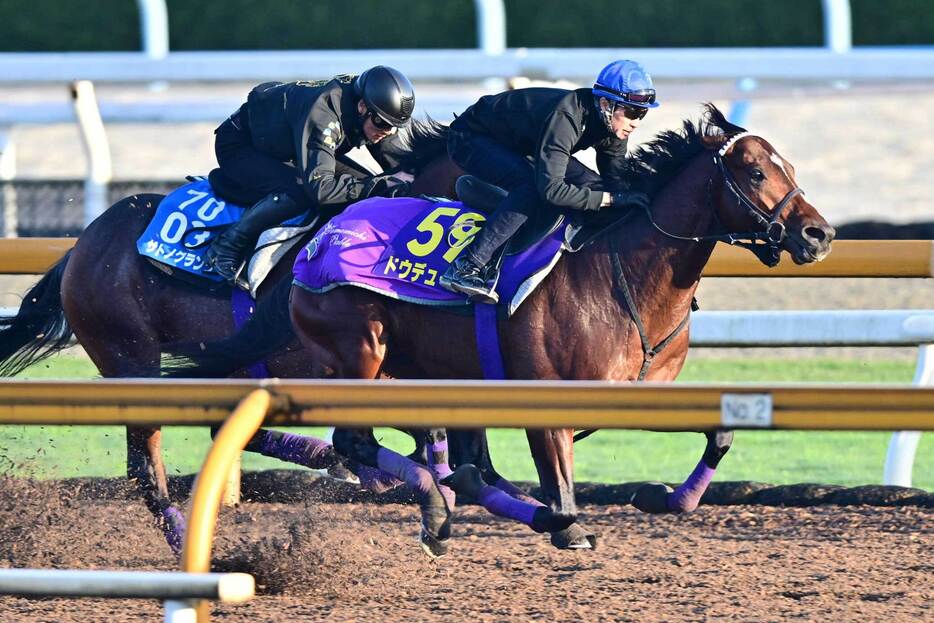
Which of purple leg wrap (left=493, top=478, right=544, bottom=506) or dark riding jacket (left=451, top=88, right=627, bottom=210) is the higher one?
dark riding jacket (left=451, top=88, right=627, bottom=210)

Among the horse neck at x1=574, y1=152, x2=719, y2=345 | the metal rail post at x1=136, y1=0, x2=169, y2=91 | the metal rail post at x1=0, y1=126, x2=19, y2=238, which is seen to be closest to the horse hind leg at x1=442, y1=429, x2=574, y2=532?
the horse neck at x1=574, y1=152, x2=719, y2=345

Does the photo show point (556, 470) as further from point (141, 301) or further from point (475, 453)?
point (141, 301)

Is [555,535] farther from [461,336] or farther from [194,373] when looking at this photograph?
[194,373]

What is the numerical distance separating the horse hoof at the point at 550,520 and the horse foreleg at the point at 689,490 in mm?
347

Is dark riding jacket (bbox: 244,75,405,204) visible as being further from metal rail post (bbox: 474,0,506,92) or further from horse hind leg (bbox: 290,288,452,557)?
metal rail post (bbox: 474,0,506,92)

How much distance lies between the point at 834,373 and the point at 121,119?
447 cm

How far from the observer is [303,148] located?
5207 mm

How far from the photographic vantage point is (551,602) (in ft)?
14.1

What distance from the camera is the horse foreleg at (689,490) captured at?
4.82 meters

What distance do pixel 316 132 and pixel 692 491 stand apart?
5.64ft

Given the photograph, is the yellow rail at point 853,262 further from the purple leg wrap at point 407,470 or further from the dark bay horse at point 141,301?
the purple leg wrap at point 407,470

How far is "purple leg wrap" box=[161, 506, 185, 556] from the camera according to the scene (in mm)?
5047

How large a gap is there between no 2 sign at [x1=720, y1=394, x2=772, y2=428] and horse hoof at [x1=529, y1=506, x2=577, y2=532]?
185cm

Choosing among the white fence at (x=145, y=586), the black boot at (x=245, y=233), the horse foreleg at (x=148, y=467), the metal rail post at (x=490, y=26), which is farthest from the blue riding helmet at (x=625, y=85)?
the metal rail post at (x=490, y=26)
